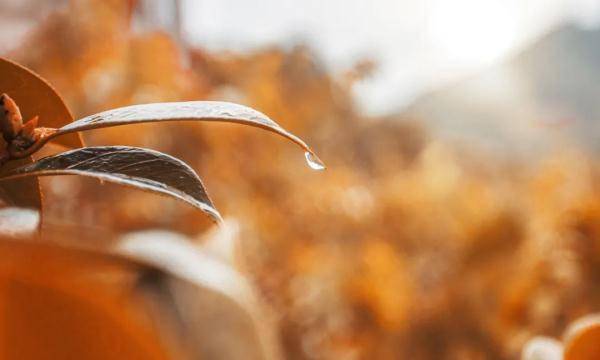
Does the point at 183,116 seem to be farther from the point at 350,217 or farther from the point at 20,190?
the point at 350,217

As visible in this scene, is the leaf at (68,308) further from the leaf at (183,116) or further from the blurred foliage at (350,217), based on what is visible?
the blurred foliage at (350,217)

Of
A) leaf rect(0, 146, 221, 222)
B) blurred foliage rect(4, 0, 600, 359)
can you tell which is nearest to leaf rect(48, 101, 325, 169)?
leaf rect(0, 146, 221, 222)

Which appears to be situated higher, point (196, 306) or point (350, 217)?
point (350, 217)

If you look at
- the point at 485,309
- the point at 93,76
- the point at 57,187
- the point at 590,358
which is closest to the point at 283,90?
the point at 93,76

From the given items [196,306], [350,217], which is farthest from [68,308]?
[350,217]

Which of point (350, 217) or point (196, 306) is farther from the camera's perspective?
point (350, 217)

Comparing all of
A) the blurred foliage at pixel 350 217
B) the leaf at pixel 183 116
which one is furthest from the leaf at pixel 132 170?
the blurred foliage at pixel 350 217
